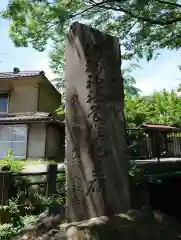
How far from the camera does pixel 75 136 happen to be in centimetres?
470

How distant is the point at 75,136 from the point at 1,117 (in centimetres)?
1579

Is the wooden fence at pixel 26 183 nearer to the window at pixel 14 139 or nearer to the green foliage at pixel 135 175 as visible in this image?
the green foliage at pixel 135 175

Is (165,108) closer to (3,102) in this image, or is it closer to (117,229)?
(3,102)

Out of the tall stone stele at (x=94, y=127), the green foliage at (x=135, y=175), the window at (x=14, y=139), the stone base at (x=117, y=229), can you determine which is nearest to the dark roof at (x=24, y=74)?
the window at (x=14, y=139)

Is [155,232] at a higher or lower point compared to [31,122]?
lower

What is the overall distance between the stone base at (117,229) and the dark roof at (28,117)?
1311 cm

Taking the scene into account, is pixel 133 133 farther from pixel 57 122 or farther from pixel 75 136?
pixel 57 122

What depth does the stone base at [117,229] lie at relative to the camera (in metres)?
3.96

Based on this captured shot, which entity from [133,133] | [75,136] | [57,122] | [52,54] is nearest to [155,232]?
[75,136]

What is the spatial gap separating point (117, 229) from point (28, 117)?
14.8m

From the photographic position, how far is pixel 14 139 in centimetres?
1859

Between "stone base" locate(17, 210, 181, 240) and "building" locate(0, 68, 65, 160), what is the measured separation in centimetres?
1335

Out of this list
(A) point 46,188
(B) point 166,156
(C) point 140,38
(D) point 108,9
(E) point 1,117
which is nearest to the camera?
(A) point 46,188

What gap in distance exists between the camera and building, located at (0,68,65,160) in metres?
18.0
